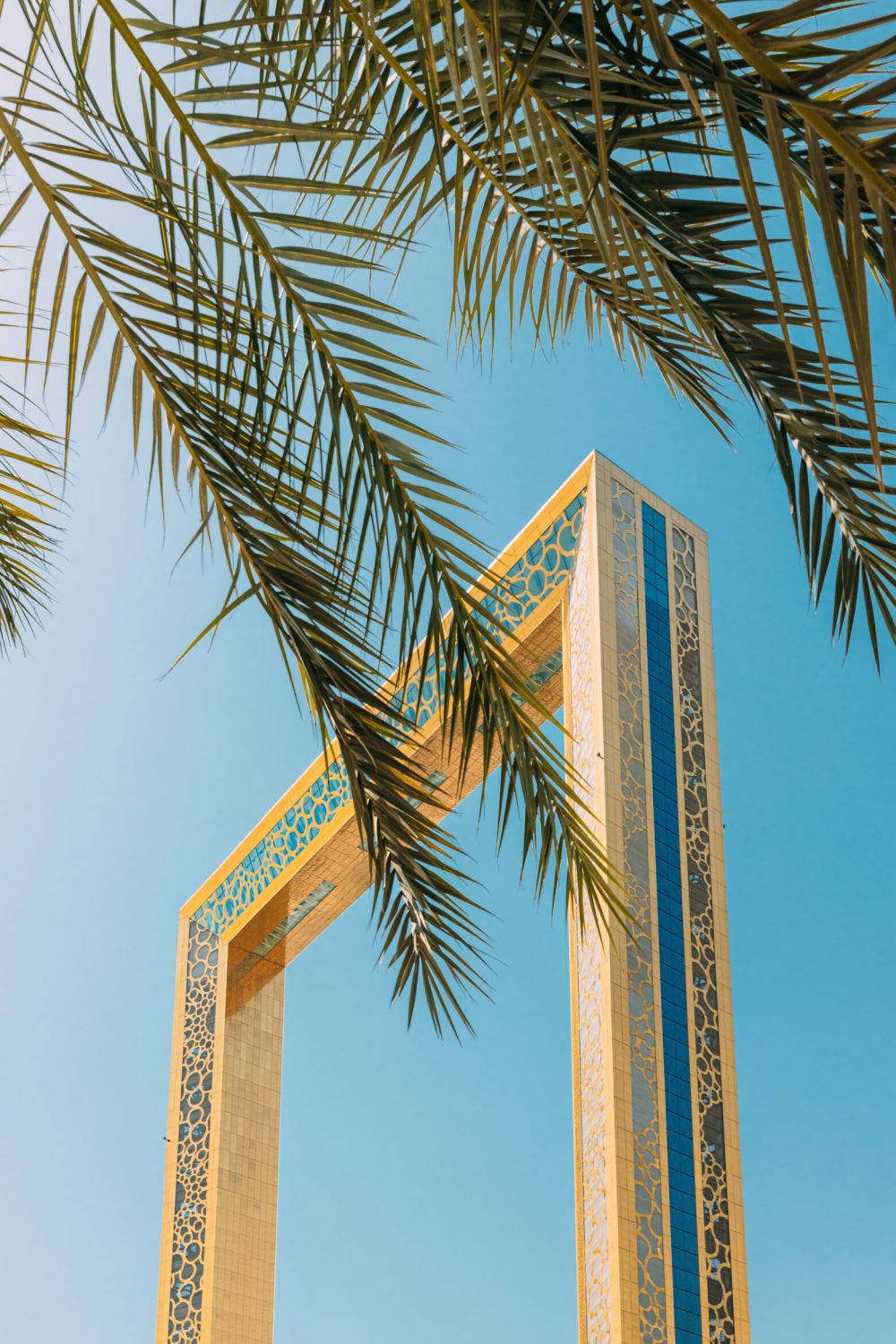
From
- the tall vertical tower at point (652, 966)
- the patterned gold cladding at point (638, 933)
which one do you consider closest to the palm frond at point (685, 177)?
the tall vertical tower at point (652, 966)

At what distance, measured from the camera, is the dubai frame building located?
6527 millimetres

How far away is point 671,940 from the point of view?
23.6 ft

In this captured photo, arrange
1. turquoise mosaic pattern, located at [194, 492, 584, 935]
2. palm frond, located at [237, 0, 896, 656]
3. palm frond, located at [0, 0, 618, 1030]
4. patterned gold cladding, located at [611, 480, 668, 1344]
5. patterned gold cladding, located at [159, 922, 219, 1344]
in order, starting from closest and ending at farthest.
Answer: palm frond, located at [237, 0, 896, 656], palm frond, located at [0, 0, 618, 1030], patterned gold cladding, located at [611, 480, 668, 1344], turquoise mosaic pattern, located at [194, 492, 584, 935], patterned gold cladding, located at [159, 922, 219, 1344]

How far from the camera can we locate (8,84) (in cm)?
261

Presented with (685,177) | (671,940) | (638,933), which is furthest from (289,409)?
(671,940)

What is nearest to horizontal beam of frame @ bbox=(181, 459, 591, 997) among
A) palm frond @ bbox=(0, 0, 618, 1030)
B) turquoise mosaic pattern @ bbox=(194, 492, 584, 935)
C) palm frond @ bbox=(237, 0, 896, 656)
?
turquoise mosaic pattern @ bbox=(194, 492, 584, 935)

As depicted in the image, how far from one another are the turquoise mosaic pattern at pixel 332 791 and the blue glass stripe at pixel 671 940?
43 cm

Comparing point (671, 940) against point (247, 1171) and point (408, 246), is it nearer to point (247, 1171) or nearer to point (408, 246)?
point (247, 1171)

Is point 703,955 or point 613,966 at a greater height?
point 703,955

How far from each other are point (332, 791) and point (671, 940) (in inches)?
132

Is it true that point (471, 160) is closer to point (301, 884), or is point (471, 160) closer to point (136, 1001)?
point (301, 884)

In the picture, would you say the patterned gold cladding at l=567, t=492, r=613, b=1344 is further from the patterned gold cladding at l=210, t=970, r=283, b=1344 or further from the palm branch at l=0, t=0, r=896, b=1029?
the patterned gold cladding at l=210, t=970, r=283, b=1344

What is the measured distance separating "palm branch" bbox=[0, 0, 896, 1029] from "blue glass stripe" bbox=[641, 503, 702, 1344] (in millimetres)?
3897

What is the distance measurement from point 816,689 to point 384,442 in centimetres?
1087
